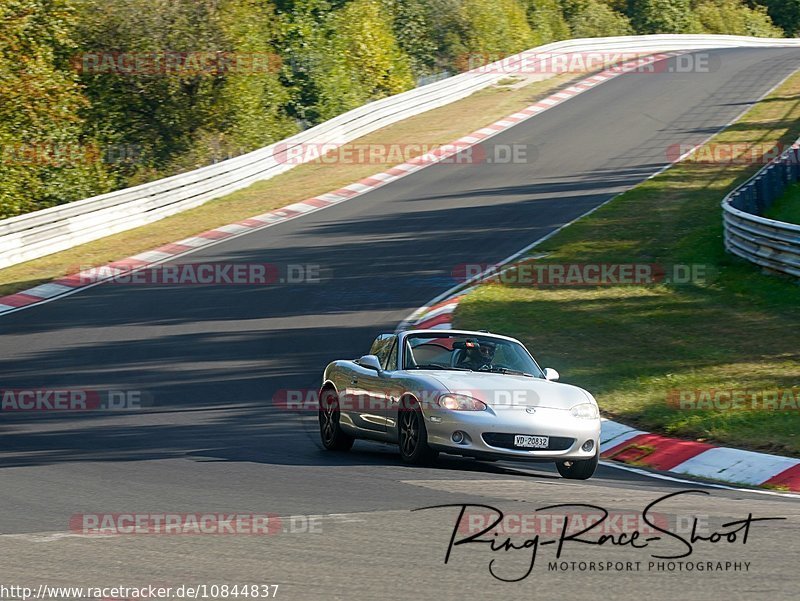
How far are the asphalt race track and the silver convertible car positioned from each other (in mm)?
286

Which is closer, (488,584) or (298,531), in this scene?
(488,584)

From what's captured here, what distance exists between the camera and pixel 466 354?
11.7 m

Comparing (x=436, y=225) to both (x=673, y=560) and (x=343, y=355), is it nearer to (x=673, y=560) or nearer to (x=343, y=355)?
(x=343, y=355)

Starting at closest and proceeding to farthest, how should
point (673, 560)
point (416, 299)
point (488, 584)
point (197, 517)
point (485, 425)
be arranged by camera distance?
point (488, 584) < point (673, 560) < point (197, 517) < point (485, 425) < point (416, 299)

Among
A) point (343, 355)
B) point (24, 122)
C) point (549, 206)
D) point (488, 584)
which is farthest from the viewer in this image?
point (24, 122)

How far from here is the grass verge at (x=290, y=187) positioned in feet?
84.2

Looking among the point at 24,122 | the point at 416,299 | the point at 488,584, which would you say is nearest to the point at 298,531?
the point at 488,584

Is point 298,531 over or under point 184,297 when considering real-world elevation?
over

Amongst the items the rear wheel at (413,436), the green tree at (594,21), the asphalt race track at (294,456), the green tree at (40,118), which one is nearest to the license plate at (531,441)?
the asphalt race track at (294,456)

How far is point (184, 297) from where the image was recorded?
70.6 ft

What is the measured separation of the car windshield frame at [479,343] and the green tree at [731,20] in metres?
68.6

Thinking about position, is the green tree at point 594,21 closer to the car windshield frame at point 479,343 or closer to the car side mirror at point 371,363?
the car windshield frame at point 479,343

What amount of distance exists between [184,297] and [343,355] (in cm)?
552

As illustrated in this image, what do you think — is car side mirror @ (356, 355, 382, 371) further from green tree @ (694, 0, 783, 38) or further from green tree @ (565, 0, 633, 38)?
green tree @ (694, 0, 783, 38)
